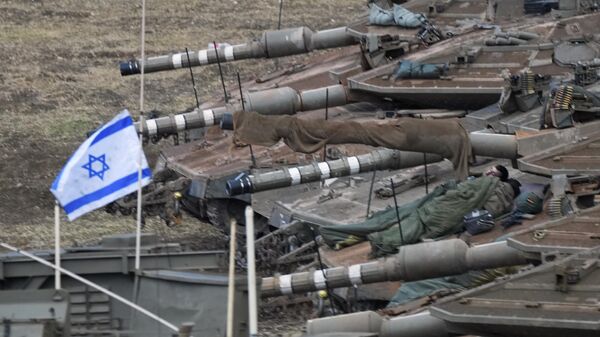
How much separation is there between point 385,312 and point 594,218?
81.5 inches

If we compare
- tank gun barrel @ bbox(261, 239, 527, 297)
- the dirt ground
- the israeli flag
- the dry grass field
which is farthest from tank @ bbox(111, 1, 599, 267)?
the israeli flag

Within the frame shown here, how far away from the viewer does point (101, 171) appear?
56.6ft

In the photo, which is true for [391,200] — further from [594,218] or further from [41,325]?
[41,325]

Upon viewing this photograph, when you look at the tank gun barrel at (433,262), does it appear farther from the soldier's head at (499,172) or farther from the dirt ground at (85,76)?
the dirt ground at (85,76)

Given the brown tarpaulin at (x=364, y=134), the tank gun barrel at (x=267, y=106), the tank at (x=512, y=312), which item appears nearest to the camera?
the tank at (x=512, y=312)

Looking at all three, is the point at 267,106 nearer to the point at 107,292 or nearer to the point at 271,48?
the point at 271,48

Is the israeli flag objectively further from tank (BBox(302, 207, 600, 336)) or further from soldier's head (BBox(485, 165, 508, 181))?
soldier's head (BBox(485, 165, 508, 181))

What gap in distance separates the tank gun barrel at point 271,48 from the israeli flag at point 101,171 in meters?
12.0

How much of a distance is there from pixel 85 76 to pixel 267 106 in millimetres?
14469

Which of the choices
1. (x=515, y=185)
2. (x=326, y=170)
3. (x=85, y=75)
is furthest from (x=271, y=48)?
(x=85, y=75)

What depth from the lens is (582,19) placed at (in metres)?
26.9

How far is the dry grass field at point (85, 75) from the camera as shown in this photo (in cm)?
2881

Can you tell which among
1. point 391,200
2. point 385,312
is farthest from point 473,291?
point 391,200

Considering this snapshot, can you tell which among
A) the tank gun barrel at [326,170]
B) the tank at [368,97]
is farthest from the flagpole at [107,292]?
the tank at [368,97]
